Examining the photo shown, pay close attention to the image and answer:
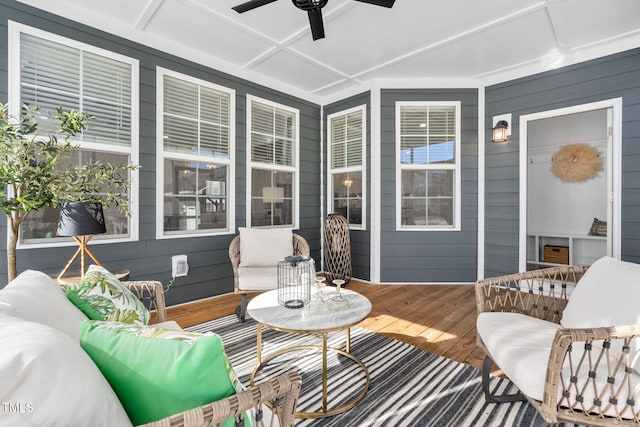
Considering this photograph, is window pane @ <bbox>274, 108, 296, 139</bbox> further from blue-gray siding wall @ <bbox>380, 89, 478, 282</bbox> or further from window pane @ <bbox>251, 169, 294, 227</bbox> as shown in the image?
blue-gray siding wall @ <bbox>380, 89, 478, 282</bbox>

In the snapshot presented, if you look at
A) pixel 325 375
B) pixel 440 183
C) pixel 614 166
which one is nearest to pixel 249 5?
pixel 325 375

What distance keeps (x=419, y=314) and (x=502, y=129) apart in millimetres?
2615

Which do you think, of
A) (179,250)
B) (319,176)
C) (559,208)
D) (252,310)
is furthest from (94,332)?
(559,208)

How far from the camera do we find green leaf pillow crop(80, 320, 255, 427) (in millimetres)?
754

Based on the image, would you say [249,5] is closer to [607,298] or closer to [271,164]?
[271,164]

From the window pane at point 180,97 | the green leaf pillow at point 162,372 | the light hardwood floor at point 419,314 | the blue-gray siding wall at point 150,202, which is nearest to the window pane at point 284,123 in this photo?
the blue-gray siding wall at point 150,202

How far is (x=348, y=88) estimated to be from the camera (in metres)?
4.62

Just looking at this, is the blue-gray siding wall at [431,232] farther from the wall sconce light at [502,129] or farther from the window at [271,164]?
the window at [271,164]

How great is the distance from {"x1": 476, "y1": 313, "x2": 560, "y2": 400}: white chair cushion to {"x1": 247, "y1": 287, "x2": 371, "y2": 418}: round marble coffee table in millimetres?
701

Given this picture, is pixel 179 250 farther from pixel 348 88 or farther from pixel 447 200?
pixel 447 200

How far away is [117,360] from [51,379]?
19 cm

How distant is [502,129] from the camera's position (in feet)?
12.8

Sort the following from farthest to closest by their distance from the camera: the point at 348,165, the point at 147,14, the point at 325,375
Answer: the point at 348,165, the point at 147,14, the point at 325,375

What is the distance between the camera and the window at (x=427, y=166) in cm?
436
